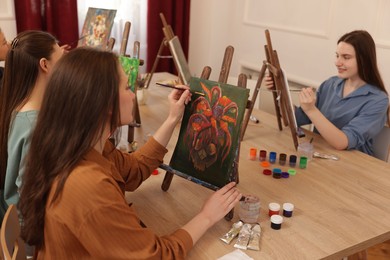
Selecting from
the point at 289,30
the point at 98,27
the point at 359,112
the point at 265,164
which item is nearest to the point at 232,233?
the point at 265,164

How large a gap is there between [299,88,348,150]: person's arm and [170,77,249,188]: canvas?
2.20 ft

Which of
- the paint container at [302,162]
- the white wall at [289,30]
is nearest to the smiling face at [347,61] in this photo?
the paint container at [302,162]

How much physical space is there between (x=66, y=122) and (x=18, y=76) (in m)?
0.62

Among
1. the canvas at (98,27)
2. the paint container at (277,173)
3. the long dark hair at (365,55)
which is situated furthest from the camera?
the canvas at (98,27)

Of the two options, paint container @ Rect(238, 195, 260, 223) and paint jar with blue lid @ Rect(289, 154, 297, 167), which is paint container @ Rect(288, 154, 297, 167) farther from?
paint container @ Rect(238, 195, 260, 223)

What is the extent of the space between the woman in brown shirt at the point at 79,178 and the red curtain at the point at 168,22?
3011mm

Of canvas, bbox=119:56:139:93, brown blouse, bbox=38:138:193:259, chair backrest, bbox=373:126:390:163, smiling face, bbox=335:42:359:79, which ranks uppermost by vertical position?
smiling face, bbox=335:42:359:79

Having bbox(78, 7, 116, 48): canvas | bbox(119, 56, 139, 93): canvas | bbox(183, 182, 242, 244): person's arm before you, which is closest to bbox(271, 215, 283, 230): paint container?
bbox(183, 182, 242, 244): person's arm

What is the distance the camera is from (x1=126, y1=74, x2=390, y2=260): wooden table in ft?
3.99

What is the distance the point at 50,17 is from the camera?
3.52 meters

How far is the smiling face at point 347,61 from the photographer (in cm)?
211

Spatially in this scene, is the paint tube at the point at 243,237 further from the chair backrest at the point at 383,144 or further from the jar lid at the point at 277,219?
the chair backrest at the point at 383,144

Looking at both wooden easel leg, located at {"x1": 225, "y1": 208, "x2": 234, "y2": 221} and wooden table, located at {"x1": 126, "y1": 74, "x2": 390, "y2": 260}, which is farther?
wooden easel leg, located at {"x1": 225, "y1": 208, "x2": 234, "y2": 221}

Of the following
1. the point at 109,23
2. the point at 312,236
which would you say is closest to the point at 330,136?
the point at 312,236
